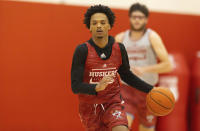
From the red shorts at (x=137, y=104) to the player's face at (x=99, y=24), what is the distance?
3.77 feet

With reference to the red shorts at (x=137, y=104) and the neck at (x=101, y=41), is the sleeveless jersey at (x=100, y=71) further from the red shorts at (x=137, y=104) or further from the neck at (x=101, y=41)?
the red shorts at (x=137, y=104)

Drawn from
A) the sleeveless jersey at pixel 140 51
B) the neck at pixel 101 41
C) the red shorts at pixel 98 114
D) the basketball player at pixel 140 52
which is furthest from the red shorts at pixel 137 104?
the neck at pixel 101 41

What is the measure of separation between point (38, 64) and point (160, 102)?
5.56ft

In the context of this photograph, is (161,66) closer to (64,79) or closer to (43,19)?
(64,79)

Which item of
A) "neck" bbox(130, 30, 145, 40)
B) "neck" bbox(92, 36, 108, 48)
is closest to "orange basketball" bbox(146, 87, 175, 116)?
"neck" bbox(92, 36, 108, 48)

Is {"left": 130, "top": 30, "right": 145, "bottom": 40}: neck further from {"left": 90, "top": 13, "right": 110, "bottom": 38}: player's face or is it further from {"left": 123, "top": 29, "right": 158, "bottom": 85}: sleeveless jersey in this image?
{"left": 90, "top": 13, "right": 110, "bottom": 38}: player's face

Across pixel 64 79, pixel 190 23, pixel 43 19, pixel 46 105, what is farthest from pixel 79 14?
pixel 190 23

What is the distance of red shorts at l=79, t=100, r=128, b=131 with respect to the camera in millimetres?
1939

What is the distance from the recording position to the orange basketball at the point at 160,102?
2.05 meters

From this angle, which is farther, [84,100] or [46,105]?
[46,105]

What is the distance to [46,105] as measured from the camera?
3.31 m

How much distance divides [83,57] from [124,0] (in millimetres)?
2148

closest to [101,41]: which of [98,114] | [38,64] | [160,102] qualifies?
[98,114]

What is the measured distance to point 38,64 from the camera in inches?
129
